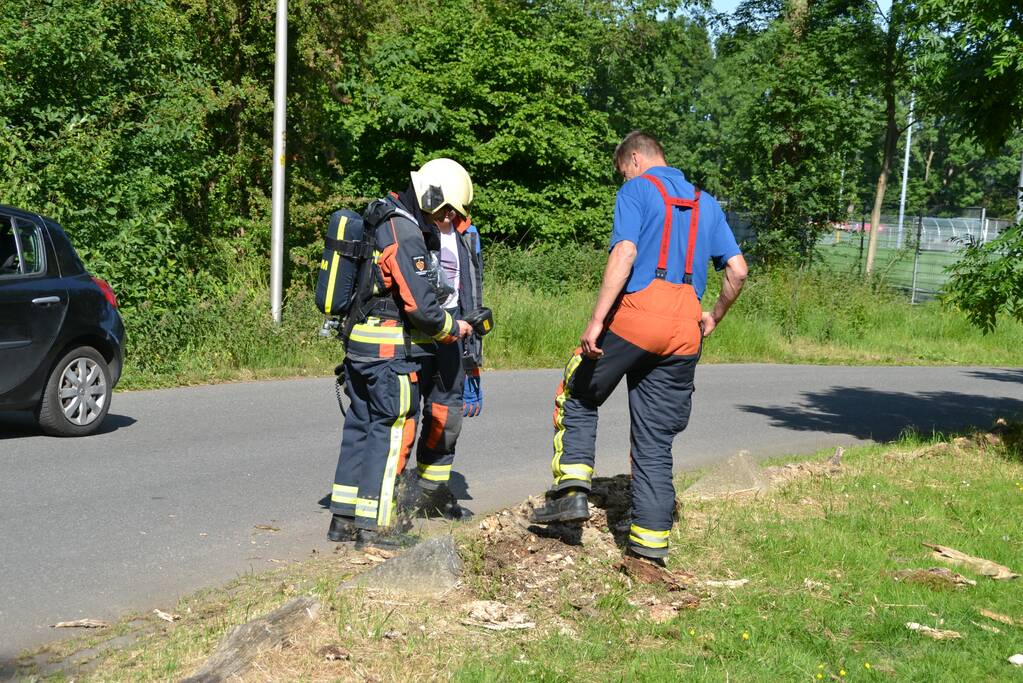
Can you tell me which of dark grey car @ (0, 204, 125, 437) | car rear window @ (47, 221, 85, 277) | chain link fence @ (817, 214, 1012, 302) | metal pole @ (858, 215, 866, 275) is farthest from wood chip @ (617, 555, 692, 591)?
metal pole @ (858, 215, 866, 275)

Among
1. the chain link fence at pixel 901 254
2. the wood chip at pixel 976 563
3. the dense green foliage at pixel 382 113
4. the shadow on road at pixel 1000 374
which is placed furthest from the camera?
the chain link fence at pixel 901 254

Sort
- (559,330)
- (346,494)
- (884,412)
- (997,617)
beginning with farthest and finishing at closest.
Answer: (559,330), (884,412), (346,494), (997,617)

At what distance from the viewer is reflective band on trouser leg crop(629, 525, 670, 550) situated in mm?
5742

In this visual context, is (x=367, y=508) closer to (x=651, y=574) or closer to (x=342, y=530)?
(x=342, y=530)

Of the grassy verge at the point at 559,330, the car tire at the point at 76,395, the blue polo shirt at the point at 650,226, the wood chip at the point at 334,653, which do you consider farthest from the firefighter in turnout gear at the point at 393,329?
the grassy verge at the point at 559,330

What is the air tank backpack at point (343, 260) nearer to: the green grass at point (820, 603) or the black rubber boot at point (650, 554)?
the black rubber boot at point (650, 554)

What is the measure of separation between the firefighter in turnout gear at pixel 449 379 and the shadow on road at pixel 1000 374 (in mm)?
12303

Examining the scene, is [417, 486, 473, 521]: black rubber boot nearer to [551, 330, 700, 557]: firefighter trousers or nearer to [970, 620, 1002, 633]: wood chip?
[551, 330, 700, 557]: firefighter trousers

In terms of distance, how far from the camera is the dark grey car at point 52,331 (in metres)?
8.74

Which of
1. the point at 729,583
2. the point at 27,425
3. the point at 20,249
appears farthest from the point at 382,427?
the point at 27,425

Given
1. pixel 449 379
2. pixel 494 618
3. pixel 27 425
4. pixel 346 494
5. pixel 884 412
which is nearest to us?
pixel 494 618

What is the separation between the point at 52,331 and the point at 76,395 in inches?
22.6

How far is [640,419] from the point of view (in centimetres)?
584

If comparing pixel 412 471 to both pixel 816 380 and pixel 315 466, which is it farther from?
pixel 816 380
